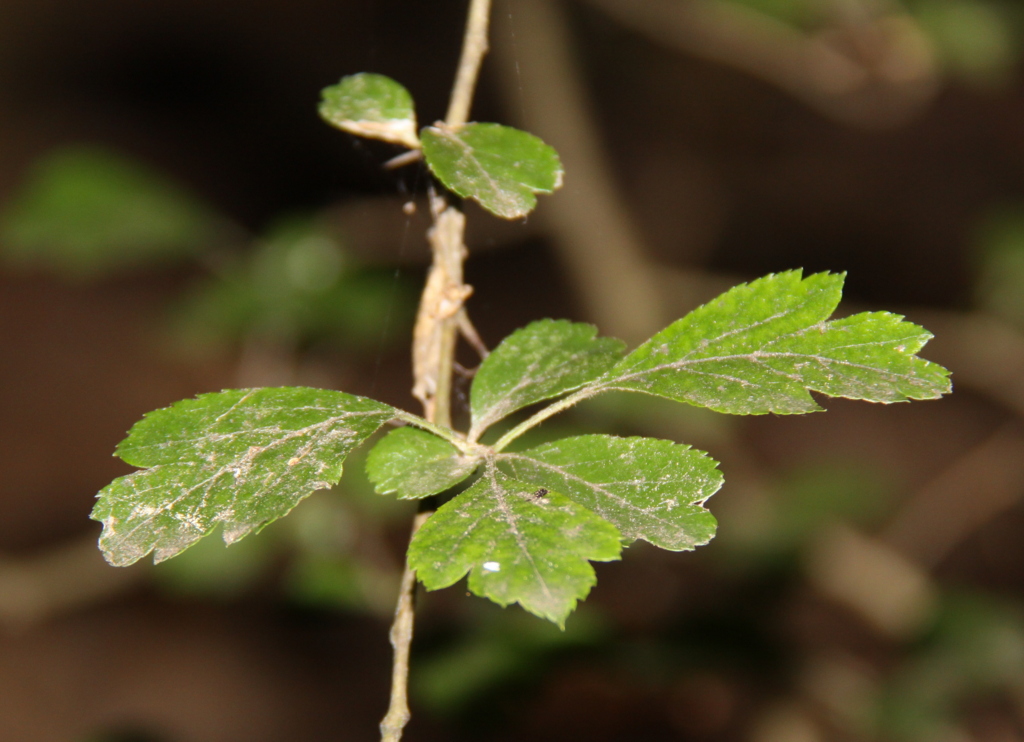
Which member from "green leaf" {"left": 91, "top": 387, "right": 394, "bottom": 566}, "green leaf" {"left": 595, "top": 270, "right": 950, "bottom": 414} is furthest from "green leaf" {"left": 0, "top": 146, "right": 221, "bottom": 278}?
"green leaf" {"left": 595, "top": 270, "right": 950, "bottom": 414}

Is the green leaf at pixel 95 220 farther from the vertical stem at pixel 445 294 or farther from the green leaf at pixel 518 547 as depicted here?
the green leaf at pixel 518 547

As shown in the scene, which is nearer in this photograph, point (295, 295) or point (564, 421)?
point (295, 295)

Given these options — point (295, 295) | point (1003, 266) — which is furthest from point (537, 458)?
point (1003, 266)

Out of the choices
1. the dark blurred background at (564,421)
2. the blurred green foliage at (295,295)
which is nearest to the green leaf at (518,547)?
the dark blurred background at (564,421)

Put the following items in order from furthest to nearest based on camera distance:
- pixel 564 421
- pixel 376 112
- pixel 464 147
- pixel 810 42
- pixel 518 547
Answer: pixel 564 421, pixel 810 42, pixel 376 112, pixel 464 147, pixel 518 547

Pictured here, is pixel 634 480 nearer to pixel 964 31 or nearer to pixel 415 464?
pixel 415 464

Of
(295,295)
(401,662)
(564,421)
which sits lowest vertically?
(564,421)

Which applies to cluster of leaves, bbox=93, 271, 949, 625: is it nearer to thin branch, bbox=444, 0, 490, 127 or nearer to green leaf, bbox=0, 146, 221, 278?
thin branch, bbox=444, 0, 490, 127
